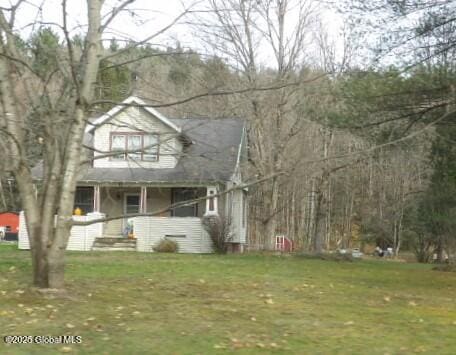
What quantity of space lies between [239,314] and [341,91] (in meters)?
9.33

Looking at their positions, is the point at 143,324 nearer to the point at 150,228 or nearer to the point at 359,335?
the point at 359,335

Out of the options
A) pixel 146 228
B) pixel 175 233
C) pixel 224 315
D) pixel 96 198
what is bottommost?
pixel 224 315

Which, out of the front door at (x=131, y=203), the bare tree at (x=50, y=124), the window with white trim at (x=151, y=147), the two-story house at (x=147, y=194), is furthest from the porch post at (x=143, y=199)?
the bare tree at (x=50, y=124)

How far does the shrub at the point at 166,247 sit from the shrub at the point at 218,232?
146 cm

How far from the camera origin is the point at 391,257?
3869 cm

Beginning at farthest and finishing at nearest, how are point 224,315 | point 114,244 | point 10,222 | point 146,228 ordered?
point 10,222, point 146,228, point 114,244, point 224,315

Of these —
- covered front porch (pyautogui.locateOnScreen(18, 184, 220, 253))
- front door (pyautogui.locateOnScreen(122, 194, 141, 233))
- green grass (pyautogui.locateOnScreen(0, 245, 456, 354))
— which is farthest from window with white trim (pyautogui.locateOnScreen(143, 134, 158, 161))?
front door (pyautogui.locateOnScreen(122, 194, 141, 233))

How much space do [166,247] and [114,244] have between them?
7.02ft

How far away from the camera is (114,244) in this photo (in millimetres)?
24547

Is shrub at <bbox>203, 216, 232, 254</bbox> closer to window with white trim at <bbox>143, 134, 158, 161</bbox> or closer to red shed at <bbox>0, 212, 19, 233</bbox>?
window with white trim at <bbox>143, 134, 158, 161</bbox>

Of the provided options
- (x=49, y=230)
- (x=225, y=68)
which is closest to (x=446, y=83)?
(x=225, y=68)

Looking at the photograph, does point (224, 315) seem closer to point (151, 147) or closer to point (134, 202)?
point (151, 147)

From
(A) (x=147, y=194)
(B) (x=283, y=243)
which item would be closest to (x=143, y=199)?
(A) (x=147, y=194)

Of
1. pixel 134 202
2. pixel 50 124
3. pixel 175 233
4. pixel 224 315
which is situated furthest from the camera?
pixel 134 202
